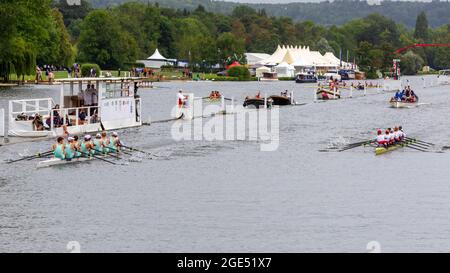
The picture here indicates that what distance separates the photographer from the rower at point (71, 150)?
51938 mm

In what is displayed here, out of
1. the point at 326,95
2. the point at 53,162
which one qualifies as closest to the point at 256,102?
the point at 326,95

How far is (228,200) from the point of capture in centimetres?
4509

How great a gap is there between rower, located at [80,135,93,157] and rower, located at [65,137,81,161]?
72 centimetres

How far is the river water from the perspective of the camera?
1451 inches

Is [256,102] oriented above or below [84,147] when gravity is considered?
above

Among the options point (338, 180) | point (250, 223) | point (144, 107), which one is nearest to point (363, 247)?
point (250, 223)

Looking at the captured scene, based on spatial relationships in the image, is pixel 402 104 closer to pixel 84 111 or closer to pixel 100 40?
pixel 84 111

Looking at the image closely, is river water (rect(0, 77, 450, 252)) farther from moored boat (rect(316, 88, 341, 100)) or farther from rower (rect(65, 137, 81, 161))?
moored boat (rect(316, 88, 341, 100))

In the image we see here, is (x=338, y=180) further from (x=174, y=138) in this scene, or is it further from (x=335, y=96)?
(x=335, y=96)

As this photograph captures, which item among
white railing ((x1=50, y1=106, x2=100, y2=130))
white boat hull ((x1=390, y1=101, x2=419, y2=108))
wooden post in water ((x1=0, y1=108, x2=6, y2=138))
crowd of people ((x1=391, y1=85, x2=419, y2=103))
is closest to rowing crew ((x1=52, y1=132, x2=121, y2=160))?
white railing ((x1=50, y1=106, x2=100, y2=130))

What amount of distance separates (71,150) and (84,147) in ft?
5.49

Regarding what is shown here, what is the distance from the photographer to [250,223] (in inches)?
1574

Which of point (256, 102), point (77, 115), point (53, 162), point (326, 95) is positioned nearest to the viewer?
point (53, 162)
